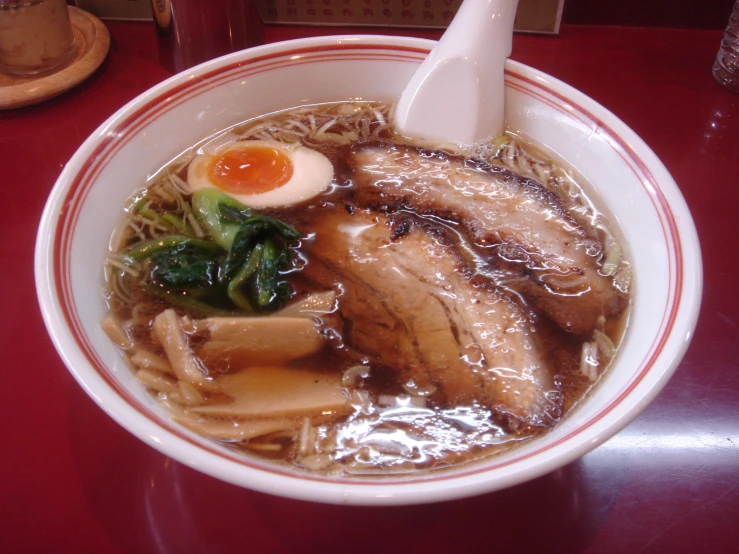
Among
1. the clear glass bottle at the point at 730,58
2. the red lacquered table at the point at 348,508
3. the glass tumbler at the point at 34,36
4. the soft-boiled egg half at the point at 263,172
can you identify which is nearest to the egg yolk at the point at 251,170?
the soft-boiled egg half at the point at 263,172

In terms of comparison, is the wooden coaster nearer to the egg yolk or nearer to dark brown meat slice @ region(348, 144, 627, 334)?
the egg yolk

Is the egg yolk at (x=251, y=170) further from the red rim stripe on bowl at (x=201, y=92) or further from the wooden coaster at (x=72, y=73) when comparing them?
the wooden coaster at (x=72, y=73)

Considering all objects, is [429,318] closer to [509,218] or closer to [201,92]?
[509,218]

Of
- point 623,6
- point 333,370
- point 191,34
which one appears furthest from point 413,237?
point 623,6

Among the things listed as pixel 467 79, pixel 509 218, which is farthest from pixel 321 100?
pixel 509 218

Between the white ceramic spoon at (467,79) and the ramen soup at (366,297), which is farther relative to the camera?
the white ceramic spoon at (467,79)

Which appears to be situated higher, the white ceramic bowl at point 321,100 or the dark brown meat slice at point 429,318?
the white ceramic bowl at point 321,100

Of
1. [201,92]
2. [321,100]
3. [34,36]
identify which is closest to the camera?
[201,92]
